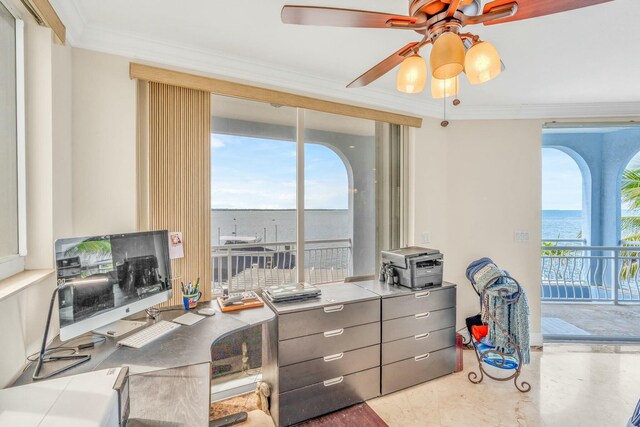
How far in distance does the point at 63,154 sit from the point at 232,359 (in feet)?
5.77

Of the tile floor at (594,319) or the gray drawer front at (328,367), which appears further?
the tile floor at (594,319)

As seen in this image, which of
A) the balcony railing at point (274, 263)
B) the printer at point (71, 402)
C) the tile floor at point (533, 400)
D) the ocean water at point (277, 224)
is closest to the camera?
the printer at point (71, 402)

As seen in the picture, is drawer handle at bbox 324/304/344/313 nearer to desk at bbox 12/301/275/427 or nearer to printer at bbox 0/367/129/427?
desk at bbox 12/301/275/427

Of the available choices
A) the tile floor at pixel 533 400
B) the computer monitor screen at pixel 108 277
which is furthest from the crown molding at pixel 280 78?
the tile floor at pixel 533 400

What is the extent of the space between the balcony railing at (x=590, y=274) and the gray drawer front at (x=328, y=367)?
302 cm

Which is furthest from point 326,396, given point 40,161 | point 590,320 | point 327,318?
point 590,320

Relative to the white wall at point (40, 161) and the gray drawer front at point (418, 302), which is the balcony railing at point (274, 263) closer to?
the gray drawer front at point (418, 302)

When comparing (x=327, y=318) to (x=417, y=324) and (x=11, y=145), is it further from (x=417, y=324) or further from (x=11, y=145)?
(x=11, y=145)

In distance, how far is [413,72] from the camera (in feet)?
4.72

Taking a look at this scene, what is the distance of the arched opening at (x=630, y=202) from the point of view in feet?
12.3

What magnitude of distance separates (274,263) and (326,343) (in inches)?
55.2

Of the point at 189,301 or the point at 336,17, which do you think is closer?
the point at 336,17

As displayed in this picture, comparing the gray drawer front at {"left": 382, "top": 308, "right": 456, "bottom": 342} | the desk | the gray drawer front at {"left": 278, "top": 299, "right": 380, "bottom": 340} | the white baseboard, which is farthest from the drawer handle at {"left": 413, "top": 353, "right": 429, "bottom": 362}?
the desk

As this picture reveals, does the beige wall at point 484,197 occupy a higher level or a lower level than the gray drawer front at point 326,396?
higher
